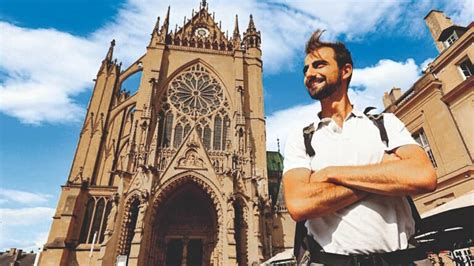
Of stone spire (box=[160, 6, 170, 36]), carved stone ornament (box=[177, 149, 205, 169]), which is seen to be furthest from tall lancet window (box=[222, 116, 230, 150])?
stone spire (box=[160, 6, 170, 36])

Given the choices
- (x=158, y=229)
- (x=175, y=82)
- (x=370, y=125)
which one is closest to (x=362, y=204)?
(x=370, y=125)

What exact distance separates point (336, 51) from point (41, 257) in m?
20.1

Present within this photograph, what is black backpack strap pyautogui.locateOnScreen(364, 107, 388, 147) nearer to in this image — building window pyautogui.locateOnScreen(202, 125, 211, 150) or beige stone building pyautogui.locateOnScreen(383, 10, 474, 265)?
beige stone building pyautogui.locateOnScreen(383, 10, 474, 265)

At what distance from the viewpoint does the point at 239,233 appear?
15891mm

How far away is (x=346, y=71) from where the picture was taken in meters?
1.67

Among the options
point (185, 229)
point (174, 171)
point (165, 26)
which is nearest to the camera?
point (174, 171)

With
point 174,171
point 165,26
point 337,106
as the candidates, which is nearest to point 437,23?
point 174,171

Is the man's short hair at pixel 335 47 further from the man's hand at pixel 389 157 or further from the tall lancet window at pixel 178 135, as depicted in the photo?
the tall lancet window at pixel 178 135

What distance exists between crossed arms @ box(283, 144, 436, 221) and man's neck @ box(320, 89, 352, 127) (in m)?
0.37

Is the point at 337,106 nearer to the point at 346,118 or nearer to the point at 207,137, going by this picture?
the point at 346,118

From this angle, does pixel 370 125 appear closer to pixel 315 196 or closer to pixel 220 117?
pixel 315 196

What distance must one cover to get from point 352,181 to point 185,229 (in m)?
17.7

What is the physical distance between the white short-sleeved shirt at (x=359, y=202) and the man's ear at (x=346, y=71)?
0.87 feet

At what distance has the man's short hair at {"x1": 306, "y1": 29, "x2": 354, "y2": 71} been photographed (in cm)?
163
